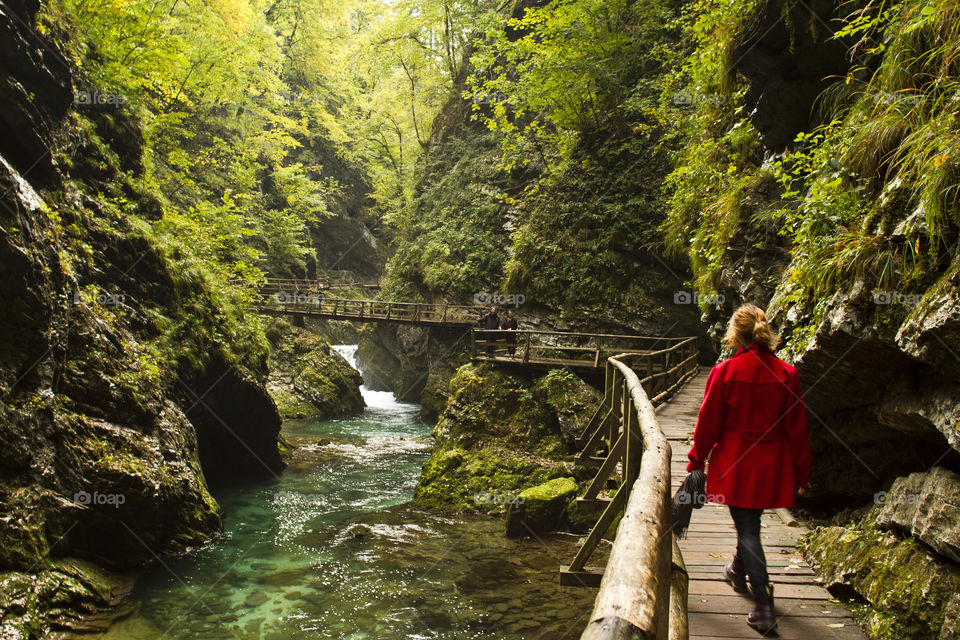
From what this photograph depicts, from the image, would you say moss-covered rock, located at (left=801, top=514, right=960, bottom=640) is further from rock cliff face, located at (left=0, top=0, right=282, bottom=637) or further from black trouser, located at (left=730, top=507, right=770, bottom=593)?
rock cliff face, located at (left=0, top=0, right=282, bottom=637)

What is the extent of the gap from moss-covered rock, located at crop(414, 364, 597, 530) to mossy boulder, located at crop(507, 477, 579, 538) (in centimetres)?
129

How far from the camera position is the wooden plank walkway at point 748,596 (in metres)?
2.98

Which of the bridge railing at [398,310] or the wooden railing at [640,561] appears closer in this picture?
the wooden railing at [640,561]

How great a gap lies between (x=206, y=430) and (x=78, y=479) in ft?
17.1

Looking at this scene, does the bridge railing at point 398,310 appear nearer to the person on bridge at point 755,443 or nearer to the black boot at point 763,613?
the person on bridge at point 755,443

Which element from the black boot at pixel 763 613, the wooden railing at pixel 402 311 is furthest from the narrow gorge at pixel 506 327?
the black boot at pixel 763 613

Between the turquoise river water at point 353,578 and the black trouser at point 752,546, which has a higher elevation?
the black trouser at point 752,546

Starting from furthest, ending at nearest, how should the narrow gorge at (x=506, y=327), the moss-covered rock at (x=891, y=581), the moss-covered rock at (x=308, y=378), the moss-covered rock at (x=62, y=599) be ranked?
the moss-covered rock at (x=308, y=378) → the moss-covered rock at (x=62, y=599) → the narrow gorge at (x=506, y=327) → the moss-covered rock at (x=891, y=581)

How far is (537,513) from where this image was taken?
9344mm

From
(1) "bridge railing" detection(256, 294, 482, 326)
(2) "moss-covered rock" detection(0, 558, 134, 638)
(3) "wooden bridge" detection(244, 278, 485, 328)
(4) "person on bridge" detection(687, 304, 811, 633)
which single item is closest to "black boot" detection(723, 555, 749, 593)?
(4) "person on bridge" detection(687, 304, 811, 633)

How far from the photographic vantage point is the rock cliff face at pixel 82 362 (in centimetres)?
631

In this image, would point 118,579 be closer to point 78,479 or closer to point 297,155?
point 78,479

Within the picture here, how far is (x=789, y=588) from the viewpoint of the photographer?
3.53 metres

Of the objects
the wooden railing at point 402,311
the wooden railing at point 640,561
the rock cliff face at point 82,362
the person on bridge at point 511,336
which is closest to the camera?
the wooden railing at point 640,561
